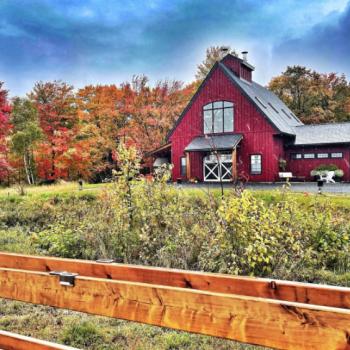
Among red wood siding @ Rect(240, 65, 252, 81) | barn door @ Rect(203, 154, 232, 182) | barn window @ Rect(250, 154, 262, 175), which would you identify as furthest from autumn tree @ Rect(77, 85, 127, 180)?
barn window @ Rect(250, 154, 262, 175)

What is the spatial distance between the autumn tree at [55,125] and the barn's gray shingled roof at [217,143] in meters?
8.26

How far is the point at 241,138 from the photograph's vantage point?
2134 cm

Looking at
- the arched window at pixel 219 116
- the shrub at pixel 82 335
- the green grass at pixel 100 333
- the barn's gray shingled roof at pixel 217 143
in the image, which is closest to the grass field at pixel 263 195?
the green grass at pixel 100 333

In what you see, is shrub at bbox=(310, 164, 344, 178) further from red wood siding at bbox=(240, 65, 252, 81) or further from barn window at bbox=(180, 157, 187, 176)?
red wood siding at bbox=(240, 65, 252, 81)

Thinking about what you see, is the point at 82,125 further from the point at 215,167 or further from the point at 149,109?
the point at 215,167

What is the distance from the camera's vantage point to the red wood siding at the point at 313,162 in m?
19.8

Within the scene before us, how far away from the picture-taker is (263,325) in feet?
4.88

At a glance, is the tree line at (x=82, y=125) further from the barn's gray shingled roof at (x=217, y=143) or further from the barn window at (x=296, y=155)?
the barn window at (x=296, y=155)

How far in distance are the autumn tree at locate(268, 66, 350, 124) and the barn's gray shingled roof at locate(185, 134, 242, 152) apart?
48.5 feet

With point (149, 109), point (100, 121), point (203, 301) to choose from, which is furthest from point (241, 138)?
point (203, 301)

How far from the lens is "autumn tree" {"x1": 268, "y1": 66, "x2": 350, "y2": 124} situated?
3341cm

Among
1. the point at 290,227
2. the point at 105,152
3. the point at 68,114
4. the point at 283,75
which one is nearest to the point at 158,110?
the point at 105,152

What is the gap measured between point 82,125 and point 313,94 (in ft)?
68.7

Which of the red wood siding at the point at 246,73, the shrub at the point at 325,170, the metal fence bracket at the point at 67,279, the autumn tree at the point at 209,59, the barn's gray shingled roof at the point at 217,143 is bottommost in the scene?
the metal fence bracket at the point at 67,279
